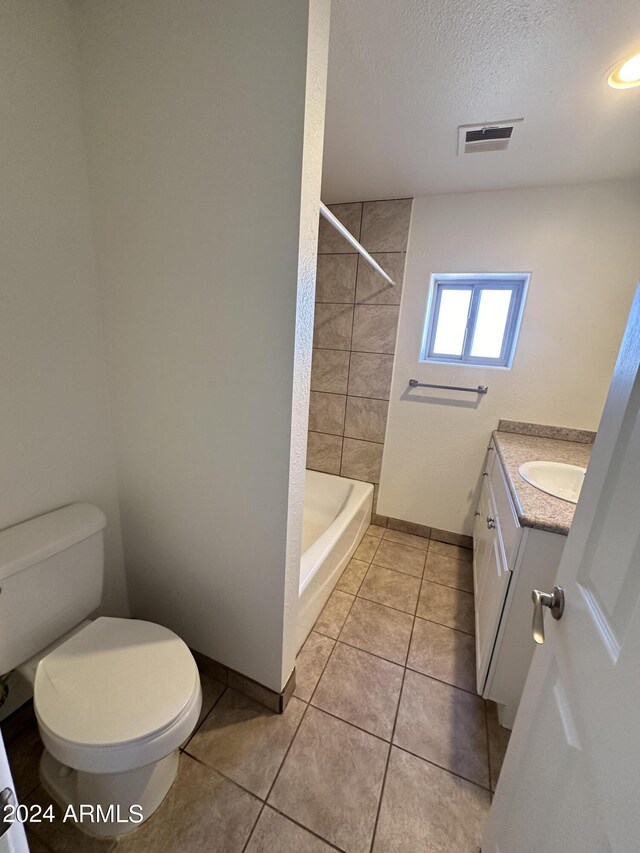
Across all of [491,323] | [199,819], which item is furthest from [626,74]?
[199,819]

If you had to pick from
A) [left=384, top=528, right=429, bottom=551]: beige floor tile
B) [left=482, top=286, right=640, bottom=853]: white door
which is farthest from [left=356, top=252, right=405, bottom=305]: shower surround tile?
[left=482, top=286, right=640, bottom=853]: white door

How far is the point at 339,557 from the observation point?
1945mm

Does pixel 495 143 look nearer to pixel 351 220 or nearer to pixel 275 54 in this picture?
pixel 351 220

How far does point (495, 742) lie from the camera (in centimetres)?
127

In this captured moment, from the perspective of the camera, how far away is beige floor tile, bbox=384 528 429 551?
2443mm

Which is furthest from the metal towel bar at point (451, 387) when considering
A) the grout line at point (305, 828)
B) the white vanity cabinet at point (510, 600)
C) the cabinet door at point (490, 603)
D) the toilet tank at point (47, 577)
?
the grout line at point (305, 828)

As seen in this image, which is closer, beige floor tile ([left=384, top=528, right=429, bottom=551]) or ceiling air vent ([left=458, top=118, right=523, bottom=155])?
ceiling air vent ([left=458, top=118, right=523, bottom=155])

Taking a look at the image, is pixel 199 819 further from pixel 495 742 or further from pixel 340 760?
pixel 495 742

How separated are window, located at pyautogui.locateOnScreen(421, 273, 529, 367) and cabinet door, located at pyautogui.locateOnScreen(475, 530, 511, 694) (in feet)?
3.89

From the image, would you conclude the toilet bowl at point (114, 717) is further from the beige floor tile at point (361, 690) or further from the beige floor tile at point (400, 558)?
the beige floor tile at point (400, 558)

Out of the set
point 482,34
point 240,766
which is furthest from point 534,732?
point 482,34

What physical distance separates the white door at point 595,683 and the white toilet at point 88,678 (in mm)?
842

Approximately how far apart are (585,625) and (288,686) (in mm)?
1190

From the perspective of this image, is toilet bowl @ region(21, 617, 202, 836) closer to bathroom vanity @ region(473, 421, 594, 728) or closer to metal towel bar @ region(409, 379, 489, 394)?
bathroom vanity @ region(473, 421, 594, 728)
